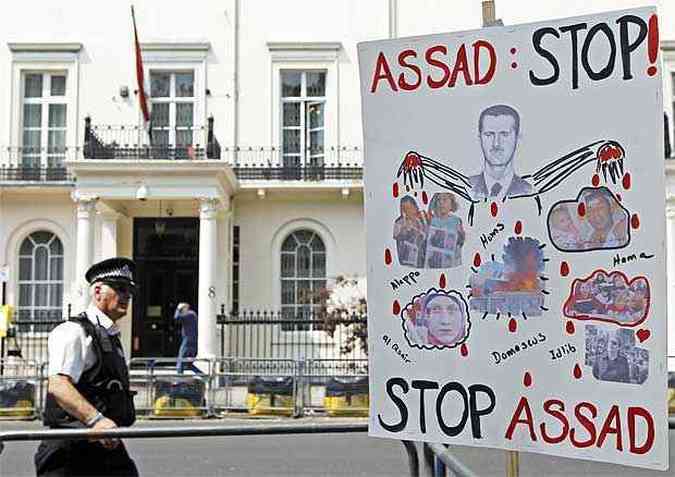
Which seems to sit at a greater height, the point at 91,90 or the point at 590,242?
the point at 91,90

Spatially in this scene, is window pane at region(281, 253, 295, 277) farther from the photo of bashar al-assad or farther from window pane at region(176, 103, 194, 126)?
the photo of bashar al-assad

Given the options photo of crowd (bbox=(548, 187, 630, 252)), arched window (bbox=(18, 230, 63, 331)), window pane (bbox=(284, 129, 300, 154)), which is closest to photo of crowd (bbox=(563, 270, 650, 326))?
photo of crowd (bbox=(548, 187, 630, 252))

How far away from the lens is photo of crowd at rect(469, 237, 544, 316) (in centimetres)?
348

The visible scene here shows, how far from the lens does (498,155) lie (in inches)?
141

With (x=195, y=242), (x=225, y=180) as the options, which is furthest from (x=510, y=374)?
(x=195, y=242)

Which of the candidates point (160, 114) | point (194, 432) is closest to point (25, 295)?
point (160, 114)

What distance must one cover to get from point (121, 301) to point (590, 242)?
284 centimetres

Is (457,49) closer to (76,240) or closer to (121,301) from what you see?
(121,301)

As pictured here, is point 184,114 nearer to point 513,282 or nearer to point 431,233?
point 431,233

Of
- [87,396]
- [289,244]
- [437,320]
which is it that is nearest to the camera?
[437,320]

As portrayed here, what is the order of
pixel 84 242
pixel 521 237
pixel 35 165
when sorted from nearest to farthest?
pixel 521 237
pixel 84 242
pixel 35 165

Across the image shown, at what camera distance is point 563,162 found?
3.45 meters

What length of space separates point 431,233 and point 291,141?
20975 millimetres

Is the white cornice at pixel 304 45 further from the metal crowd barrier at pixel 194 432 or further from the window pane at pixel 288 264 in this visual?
the metal crowd barrier at pixel 194 432
